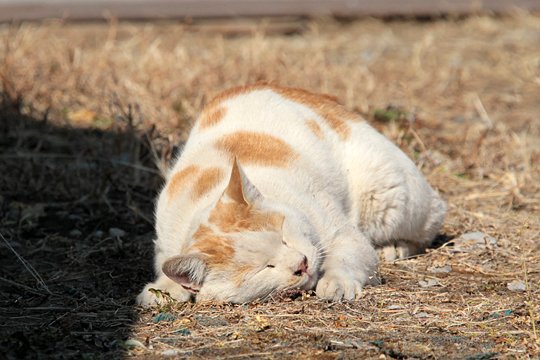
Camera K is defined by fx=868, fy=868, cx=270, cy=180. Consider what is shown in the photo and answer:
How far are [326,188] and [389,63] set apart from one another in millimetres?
4501

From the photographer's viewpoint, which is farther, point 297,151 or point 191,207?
point 297,151

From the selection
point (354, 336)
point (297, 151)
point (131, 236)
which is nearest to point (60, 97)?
point (131, 236)

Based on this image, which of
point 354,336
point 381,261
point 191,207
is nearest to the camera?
point 354,336

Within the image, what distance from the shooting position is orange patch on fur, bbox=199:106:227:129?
427 centimetres

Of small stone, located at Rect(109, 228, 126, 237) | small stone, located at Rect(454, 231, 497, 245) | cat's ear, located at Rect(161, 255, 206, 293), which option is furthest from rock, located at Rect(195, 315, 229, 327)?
small stone, located at Rect(454, 231, 497, 245)

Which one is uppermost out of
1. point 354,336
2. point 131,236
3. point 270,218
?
point 270,218

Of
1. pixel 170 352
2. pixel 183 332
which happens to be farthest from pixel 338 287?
pixel 170 352

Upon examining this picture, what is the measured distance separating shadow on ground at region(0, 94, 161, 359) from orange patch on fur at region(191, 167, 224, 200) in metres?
0.54

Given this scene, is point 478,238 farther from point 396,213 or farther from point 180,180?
point 180,180

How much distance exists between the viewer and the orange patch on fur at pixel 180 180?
3893 mm

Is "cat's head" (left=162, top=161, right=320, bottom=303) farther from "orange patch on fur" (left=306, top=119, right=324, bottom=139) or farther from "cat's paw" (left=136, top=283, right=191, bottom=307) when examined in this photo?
"orange patch on fur" (left=306, top=119, right=324, bottom=139)

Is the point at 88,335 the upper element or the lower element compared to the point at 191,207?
lower

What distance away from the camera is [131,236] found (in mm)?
4613

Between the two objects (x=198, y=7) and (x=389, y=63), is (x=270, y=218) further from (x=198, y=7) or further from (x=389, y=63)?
(x=198, y=7)
